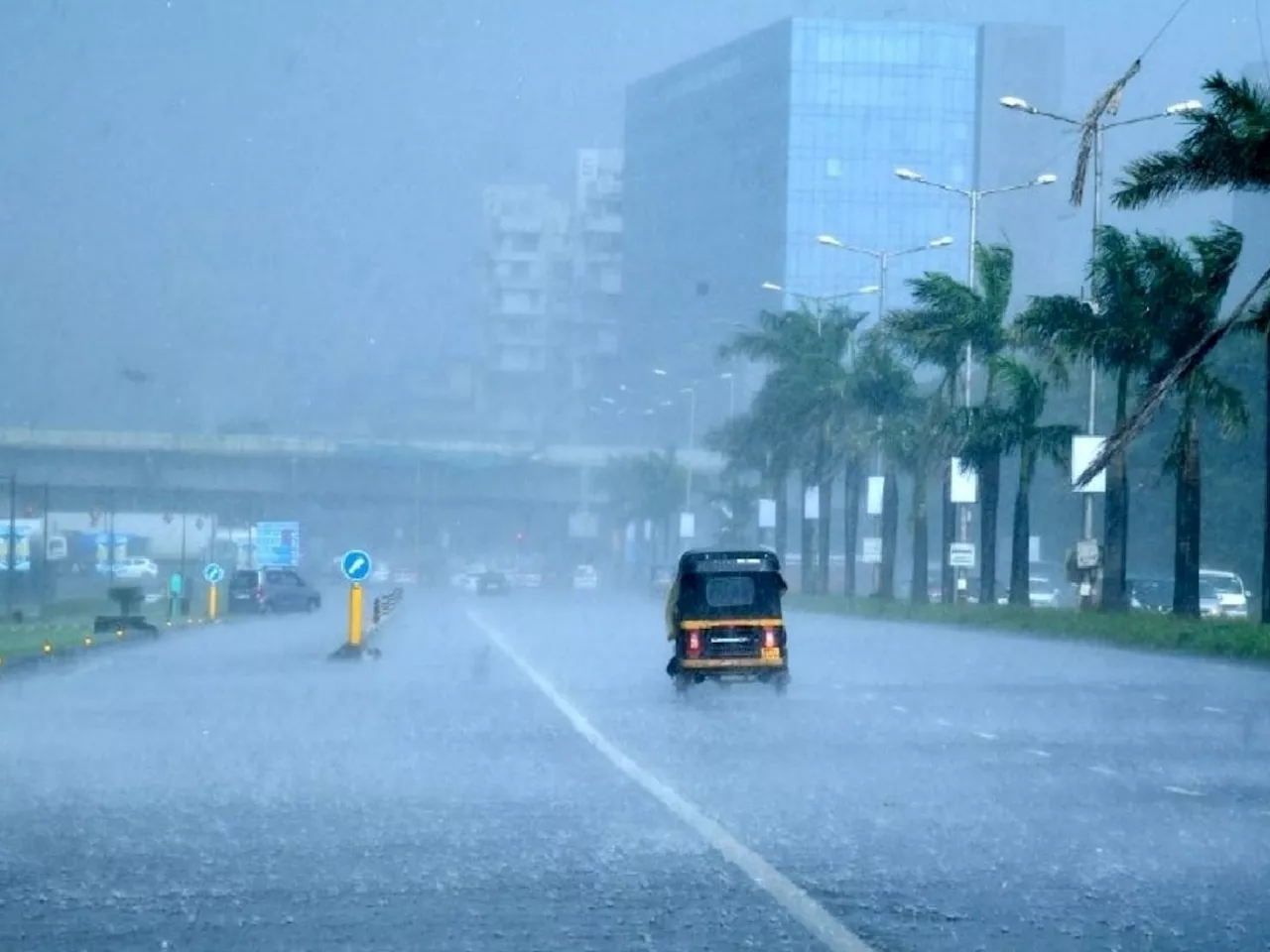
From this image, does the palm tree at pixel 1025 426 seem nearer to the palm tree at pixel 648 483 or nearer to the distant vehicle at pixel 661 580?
the distant vehicle at pixel 661 580

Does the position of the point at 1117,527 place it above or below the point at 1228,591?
above

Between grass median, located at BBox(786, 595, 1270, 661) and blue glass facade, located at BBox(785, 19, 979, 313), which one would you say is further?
blue glass facade, located at BBox(785, 19, 979, 313)

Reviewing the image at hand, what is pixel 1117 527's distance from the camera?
5231cm

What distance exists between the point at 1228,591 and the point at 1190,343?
1035 inches

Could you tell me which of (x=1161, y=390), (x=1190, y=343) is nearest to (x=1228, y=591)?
(x=1190, y=343)

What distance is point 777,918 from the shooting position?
10.7 metres

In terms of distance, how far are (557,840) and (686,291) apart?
178150 mm

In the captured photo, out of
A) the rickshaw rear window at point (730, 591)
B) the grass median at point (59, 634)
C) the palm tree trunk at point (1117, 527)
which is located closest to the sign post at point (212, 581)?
the grass median at point (59, 634)

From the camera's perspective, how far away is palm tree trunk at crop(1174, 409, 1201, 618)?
1848 inches

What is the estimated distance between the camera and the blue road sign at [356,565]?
137 feet

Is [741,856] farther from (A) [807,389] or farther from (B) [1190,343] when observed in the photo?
(A) [807,389]

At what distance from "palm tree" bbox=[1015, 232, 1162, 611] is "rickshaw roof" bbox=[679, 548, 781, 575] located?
18.9 m

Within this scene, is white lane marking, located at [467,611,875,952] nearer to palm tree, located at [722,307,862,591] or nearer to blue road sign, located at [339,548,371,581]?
blue road sign, located at [339,548,371,581]

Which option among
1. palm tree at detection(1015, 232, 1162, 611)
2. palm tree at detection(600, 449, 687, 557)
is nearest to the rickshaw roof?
palm tree at detection(1015, 232, 1162, 611)
